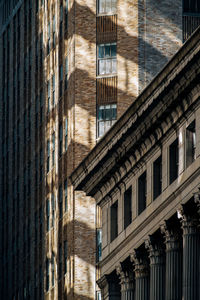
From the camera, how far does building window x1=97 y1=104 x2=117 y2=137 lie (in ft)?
312

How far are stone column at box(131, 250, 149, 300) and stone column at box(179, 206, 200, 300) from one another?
8670 mm

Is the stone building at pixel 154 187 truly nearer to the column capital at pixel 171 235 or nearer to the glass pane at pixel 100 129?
the column capital at pixel 171 235

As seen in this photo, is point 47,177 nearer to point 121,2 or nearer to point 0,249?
point 121,2

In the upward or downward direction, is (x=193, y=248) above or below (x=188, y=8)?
below

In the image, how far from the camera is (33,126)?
11494cm

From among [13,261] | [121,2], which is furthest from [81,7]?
[13,261]

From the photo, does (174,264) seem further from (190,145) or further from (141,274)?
(141,274)

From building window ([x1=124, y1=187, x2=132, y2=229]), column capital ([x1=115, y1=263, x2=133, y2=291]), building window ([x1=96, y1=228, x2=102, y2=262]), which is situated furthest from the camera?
building window ([x1=96, y1=228, x2=102, y2=262])

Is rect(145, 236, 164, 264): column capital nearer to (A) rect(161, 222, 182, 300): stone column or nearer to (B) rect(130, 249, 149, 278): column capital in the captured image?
(B) rect(130, 249, 149, 278): column capital

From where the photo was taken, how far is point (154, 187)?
70.7 metres

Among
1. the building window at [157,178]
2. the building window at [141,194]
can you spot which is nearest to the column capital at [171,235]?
the building window at [157,178]

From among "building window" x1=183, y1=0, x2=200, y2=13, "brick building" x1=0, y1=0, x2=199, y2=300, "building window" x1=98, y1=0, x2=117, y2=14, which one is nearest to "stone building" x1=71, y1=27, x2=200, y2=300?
"brick building" x1=0, y1=0, x2=199, y2=300

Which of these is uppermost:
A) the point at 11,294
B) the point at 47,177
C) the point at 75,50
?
the point at 75,50

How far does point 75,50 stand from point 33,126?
61.1 ft
